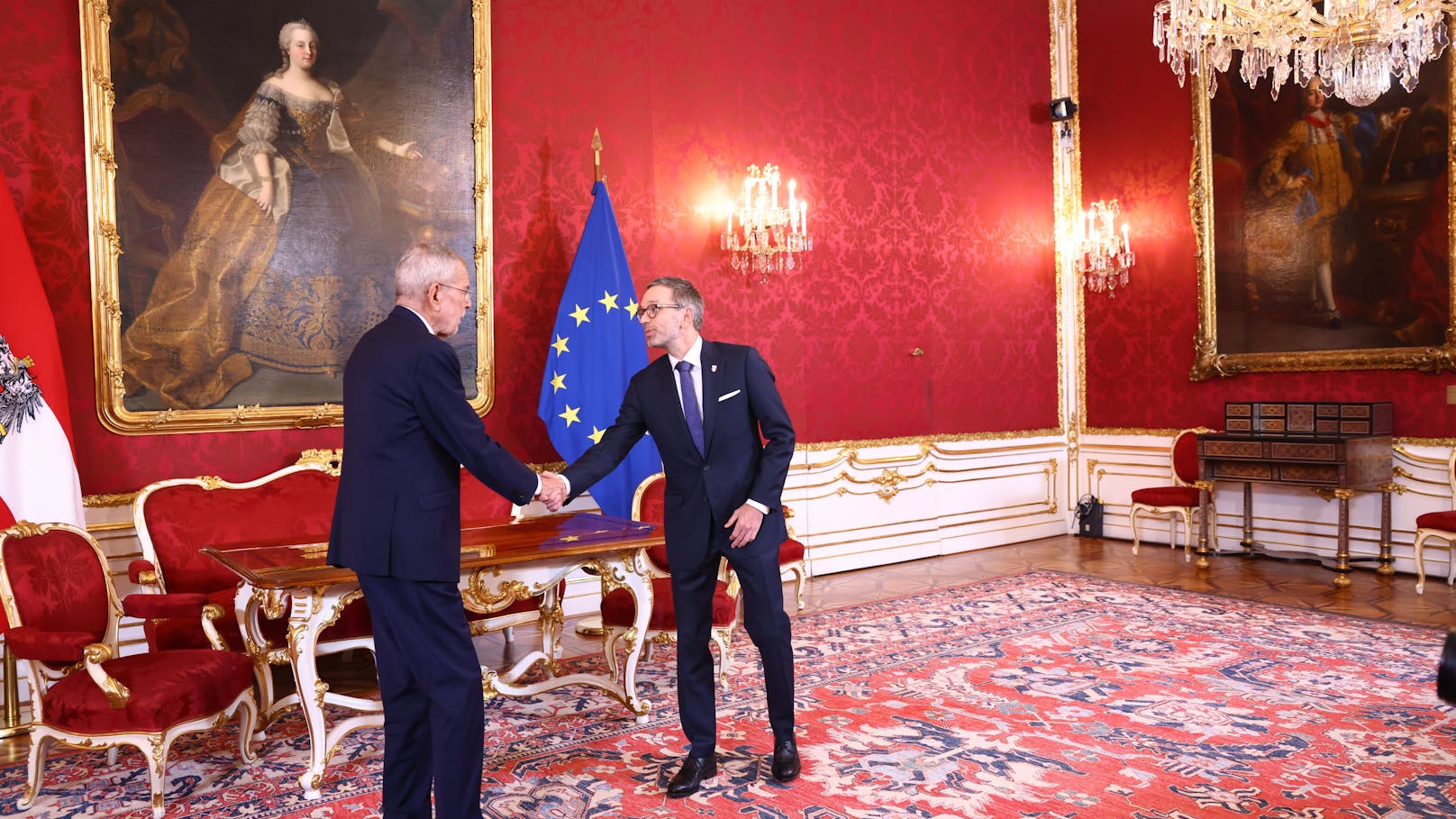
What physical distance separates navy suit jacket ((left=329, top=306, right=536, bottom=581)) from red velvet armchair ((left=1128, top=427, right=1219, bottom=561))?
683cm

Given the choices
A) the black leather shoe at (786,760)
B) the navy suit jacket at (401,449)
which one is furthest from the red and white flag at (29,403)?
the black leather shoe at (786,760)

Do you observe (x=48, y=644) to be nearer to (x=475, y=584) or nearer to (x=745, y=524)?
(x=475, y=584)

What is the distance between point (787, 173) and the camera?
7.94 meters

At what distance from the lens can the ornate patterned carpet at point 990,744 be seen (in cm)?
344

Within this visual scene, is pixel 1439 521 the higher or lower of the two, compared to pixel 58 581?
lower

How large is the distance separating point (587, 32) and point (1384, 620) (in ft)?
19.8

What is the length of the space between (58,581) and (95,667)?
70cm

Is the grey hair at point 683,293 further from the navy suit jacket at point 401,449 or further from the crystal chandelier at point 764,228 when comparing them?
the crystal chandelier at point 764,228

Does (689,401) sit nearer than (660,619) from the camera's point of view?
Yes

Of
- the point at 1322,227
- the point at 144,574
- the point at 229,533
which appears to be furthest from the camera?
the point at 1322,227

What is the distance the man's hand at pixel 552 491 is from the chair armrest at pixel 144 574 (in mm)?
2350

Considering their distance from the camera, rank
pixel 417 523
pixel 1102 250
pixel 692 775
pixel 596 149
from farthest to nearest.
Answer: pixel 1102 250 < pixel 596 149 < pixel 692 775 < pixel 417 523

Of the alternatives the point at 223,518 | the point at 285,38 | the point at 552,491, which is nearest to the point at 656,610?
the point at 552,491

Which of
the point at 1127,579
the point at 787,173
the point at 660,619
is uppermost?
the point at 787,173
